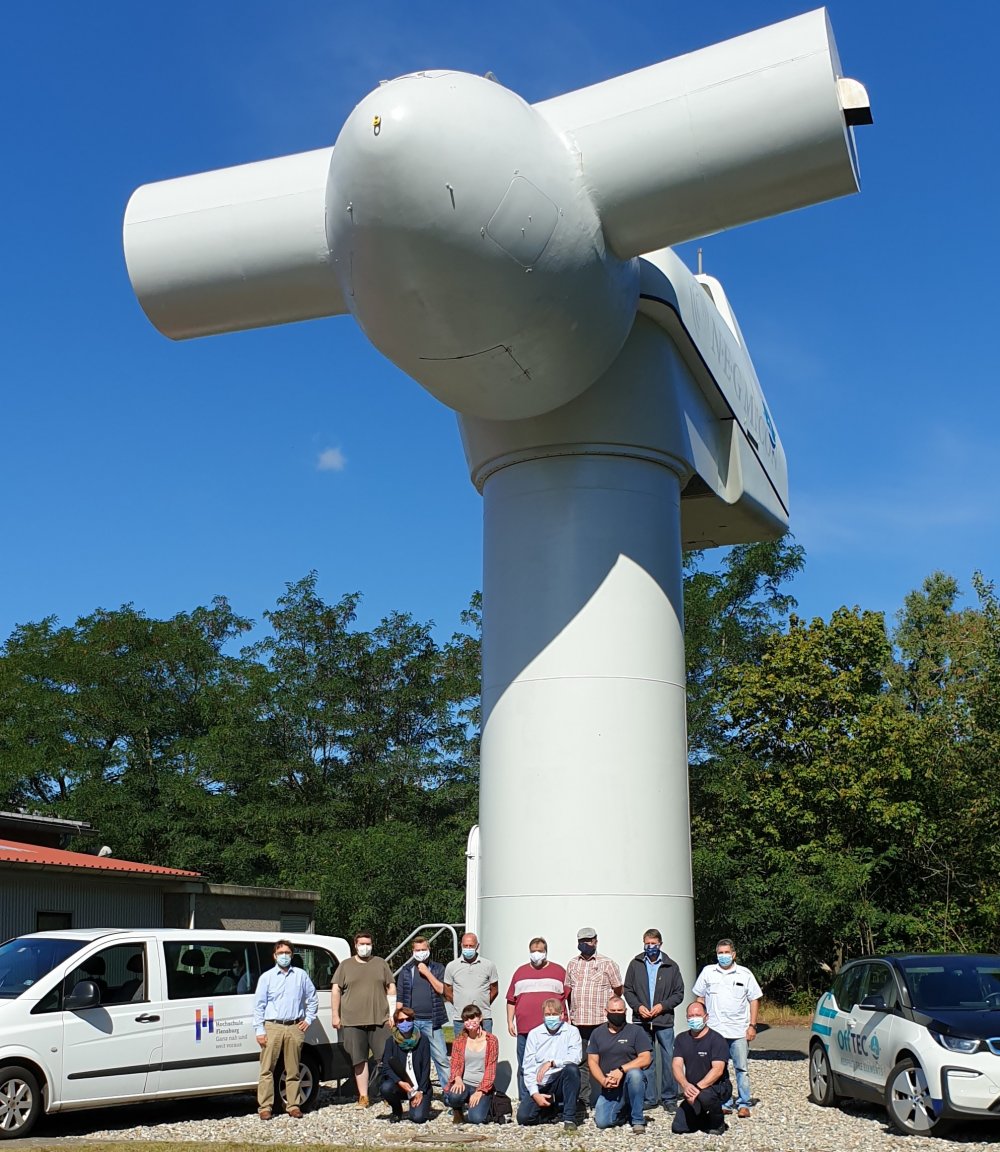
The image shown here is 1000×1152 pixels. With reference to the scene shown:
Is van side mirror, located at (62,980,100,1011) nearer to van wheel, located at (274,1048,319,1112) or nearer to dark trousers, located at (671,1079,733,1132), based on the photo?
van wheel, located at (274,1048,319,1112)

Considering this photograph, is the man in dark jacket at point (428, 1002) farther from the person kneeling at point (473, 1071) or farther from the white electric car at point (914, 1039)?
the white electric car at point (914, 1039)

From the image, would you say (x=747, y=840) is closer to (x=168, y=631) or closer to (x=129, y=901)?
(x=129, y=901)

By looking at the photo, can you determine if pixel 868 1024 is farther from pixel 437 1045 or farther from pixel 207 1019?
pixel 207 1019

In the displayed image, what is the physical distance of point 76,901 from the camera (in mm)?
20562

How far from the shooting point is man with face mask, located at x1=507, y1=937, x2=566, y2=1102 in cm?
1113

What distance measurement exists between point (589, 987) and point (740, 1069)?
1.62 metres

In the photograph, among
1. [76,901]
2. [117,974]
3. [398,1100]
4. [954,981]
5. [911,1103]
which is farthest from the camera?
[76,901]

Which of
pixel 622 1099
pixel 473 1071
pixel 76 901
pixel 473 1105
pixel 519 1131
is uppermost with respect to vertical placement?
pixel 76 901

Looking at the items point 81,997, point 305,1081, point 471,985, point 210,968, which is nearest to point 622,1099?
point 471,985

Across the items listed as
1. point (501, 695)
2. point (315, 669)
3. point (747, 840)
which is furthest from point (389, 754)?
point (501, 695)

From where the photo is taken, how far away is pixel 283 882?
36.2 m

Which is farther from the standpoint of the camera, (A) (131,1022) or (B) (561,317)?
(A) (131,1022)

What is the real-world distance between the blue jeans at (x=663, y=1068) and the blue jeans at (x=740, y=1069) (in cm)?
50

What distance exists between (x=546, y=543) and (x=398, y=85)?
15.0 ft
